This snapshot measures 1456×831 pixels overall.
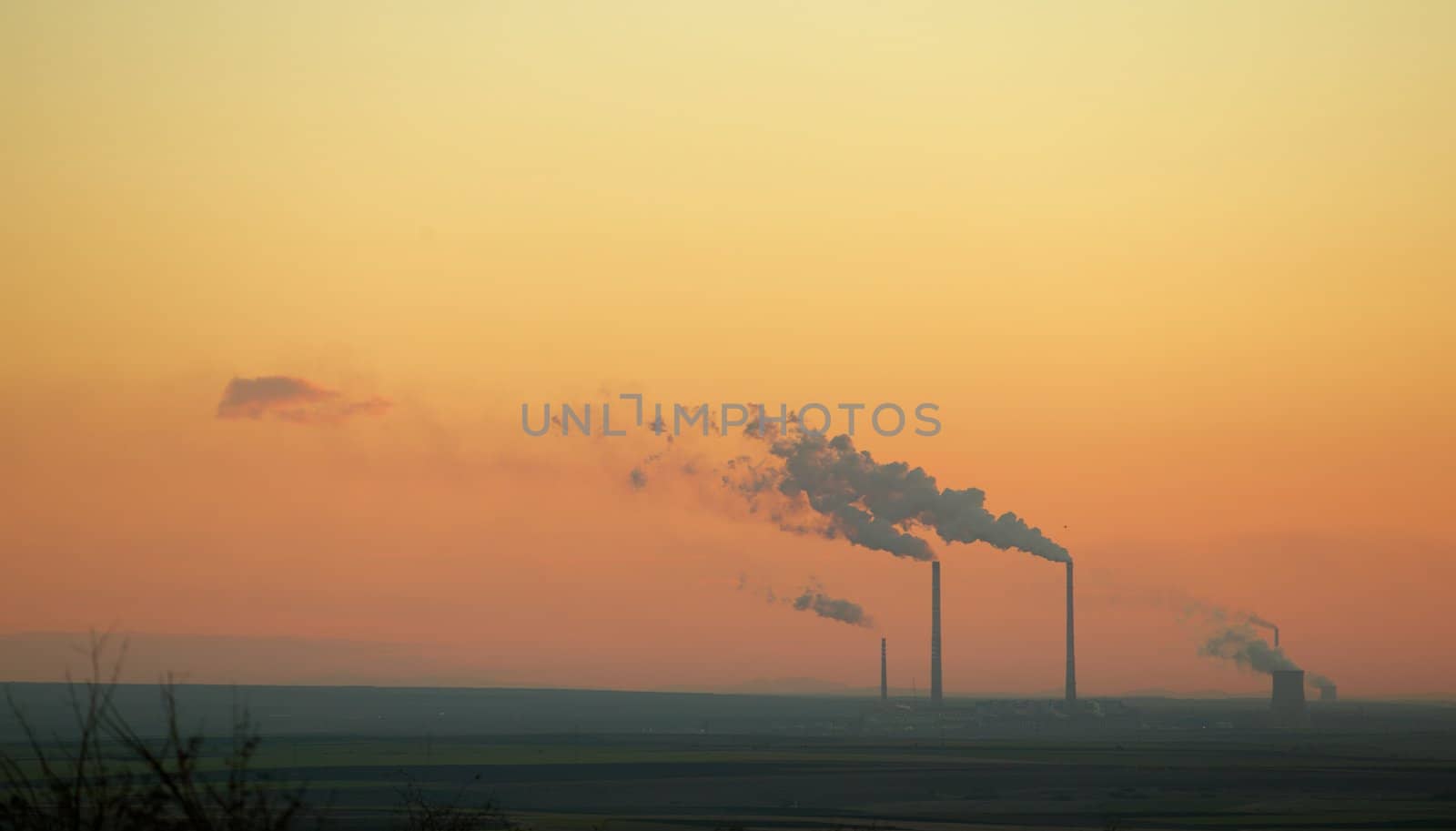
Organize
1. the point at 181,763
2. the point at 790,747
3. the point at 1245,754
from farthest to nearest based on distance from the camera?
the point at 790,747
the point at 1245,754
the point at 181,763

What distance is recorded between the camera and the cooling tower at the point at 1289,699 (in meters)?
193

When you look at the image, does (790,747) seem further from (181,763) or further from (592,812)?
(181,763)

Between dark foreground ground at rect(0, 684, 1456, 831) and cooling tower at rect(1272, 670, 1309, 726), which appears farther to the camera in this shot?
cooling tower at rect(1272, 670, 1309, 726)

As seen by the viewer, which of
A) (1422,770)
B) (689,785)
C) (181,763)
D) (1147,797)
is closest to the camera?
(181,763)

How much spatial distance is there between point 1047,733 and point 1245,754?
148 feet

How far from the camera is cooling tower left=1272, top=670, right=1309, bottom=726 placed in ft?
634

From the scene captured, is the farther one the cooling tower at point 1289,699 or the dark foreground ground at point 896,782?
the cooling tower at point 1289,699

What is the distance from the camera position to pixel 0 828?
14914 mm

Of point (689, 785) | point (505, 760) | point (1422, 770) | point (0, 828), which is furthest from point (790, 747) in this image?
point (0, 828)

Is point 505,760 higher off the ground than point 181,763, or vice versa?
point 181,763

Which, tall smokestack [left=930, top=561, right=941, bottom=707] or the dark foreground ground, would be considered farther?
tall smokestack [left=930, top=561, right=941, bottom=707]

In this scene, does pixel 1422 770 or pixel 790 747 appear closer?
pixel 1422 770

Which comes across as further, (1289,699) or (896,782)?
(1289,699)

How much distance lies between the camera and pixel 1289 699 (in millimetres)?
194125
